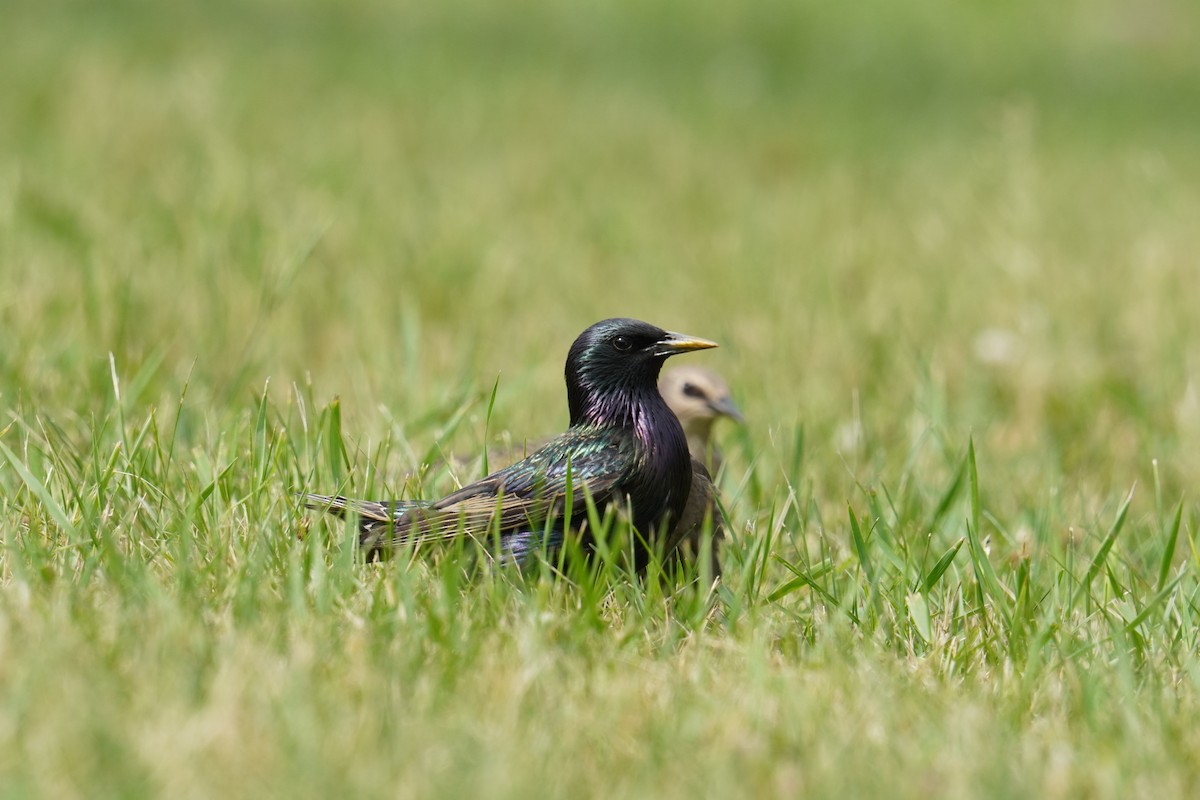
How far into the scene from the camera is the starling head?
3.80m

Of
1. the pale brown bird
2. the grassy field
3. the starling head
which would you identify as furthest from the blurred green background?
the starling head

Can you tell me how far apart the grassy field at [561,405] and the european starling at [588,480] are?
13 centimetres

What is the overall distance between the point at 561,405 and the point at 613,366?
7.17ft

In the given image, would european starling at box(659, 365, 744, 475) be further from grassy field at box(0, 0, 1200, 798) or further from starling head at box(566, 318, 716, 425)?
starling head at box(566, 318, 716, 425)

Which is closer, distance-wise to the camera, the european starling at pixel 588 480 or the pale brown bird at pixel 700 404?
the european starling at pixel 588 480

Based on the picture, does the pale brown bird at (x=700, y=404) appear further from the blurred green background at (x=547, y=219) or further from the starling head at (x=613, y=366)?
the starling head at (x=613, y=366)

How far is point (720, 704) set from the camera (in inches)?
111

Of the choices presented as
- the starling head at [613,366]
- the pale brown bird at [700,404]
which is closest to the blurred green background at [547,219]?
the pale brown bird at [700,404]

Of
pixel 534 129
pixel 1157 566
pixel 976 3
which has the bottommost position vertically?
pixel 1157 566

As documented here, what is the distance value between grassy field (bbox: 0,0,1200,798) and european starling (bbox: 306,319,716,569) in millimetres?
127

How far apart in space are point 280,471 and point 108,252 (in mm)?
3016

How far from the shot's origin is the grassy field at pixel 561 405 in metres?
2.63

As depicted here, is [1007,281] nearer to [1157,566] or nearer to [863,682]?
[1157,566]

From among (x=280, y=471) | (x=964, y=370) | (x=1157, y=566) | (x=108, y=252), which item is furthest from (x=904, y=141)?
(x=280, y=471)
